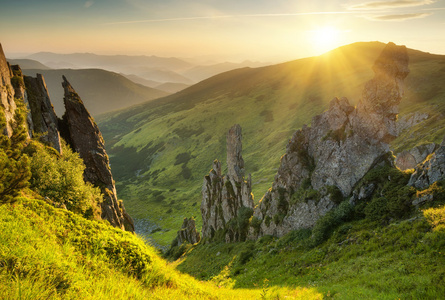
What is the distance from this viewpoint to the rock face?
32062mm

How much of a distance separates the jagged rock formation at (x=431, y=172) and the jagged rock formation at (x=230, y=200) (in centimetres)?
3384

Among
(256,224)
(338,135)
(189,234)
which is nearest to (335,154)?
(338,135)

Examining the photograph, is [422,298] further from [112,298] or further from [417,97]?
[417,97]

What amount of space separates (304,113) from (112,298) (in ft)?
611

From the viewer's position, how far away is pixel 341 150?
113 ft

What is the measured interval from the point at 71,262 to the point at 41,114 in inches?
1155

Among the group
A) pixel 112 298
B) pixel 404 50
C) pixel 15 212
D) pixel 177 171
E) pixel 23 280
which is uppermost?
pixel 404 50

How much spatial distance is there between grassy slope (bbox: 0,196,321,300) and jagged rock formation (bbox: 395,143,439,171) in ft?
237

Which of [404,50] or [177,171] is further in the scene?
[177,171]

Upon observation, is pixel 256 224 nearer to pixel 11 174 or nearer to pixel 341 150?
pixel 341 150

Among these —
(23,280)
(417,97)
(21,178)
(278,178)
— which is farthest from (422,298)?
(417,97)

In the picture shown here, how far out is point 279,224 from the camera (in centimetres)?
3922

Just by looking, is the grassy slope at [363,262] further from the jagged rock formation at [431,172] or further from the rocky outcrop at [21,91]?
the rocky outcrop at [21,91]

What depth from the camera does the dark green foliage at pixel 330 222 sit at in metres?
28.7
